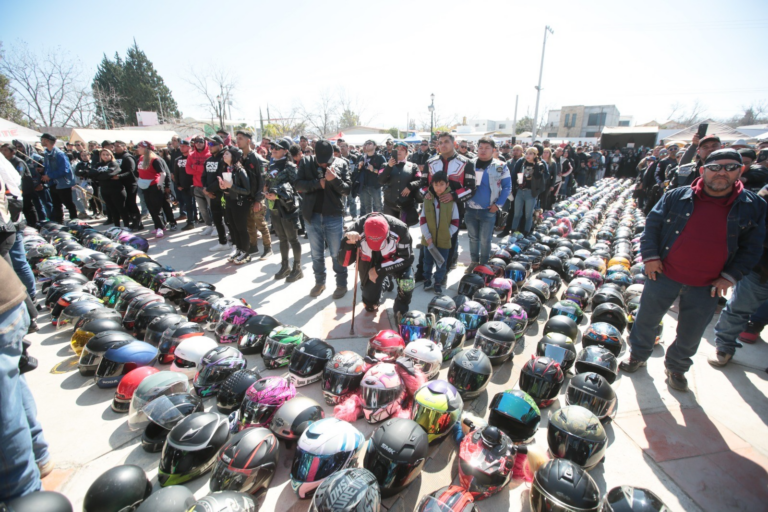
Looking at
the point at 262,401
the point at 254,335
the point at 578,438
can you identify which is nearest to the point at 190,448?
the point at 262,401

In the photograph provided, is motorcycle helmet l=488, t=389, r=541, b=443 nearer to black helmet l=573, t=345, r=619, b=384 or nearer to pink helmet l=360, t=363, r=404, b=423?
pink helmet l=360, t=363, r=404, b=423

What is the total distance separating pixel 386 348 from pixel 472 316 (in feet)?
4.79

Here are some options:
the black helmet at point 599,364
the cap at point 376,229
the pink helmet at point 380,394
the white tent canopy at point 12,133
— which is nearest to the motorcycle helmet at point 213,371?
the pink helmet at point 380,394

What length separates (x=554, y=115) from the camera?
80438mm

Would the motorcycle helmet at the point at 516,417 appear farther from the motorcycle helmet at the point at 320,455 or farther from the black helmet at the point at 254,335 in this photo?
the black helmet at the point at 254,335

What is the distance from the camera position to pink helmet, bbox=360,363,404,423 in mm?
3234

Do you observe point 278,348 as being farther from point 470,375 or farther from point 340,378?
point 470,375

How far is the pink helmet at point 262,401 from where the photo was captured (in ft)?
10.3

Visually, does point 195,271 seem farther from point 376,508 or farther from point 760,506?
point 760,506

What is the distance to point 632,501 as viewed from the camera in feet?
7.19

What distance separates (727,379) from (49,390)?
7689mm

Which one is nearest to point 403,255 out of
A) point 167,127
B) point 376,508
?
point 376,508

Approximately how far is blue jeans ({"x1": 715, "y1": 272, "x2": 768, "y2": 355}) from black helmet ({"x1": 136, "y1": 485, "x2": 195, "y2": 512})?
5.84m

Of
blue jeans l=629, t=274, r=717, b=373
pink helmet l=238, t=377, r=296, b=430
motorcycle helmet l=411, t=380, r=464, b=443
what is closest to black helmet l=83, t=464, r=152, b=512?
pink helmet l=238, t=377, r=296, b=430
